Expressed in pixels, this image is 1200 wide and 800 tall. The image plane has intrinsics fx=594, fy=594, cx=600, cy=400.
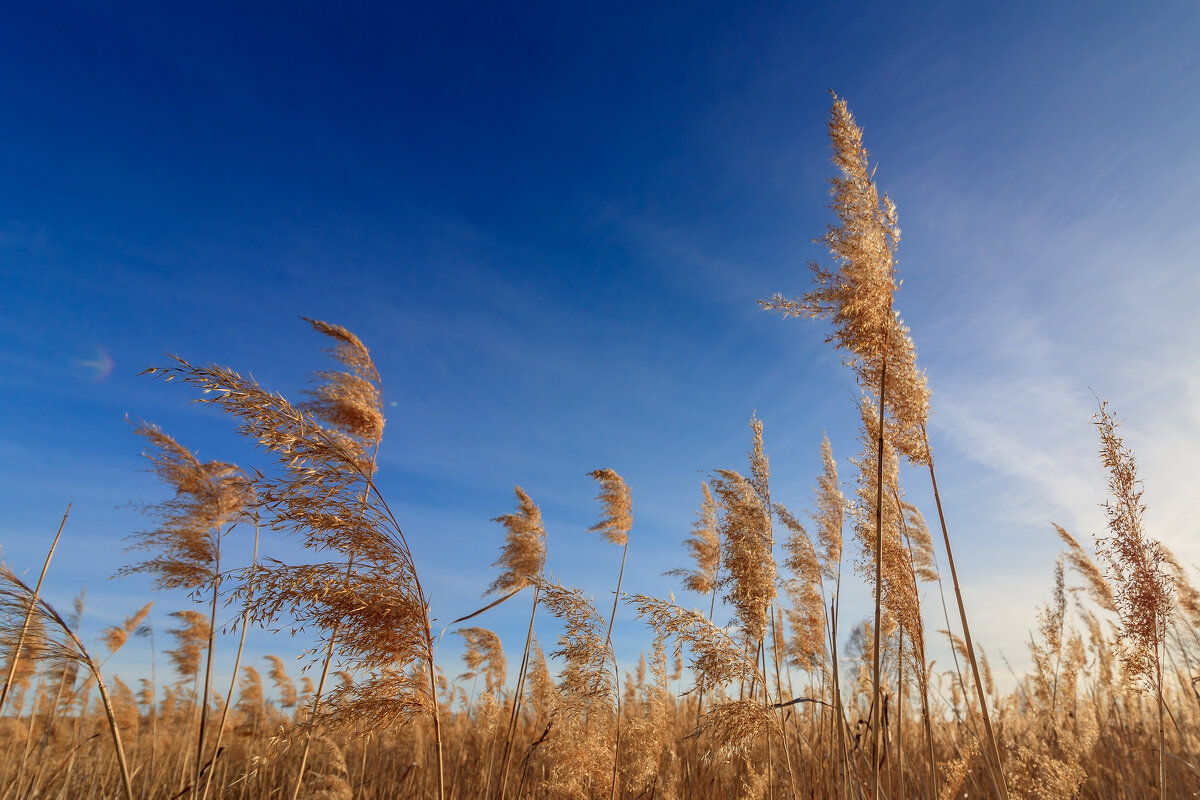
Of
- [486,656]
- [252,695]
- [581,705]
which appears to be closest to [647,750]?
[581,705]

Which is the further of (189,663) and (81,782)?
(189,663)

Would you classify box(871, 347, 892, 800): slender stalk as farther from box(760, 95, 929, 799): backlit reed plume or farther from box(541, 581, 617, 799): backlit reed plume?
box(541, 581, 617, 799): backlit reed plume

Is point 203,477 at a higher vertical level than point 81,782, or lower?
higher

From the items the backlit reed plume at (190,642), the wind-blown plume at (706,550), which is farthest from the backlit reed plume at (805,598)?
the backlit reed plume at (190,642)

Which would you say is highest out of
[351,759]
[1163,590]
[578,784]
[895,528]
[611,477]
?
[611,477]

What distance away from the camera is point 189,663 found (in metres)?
8.80

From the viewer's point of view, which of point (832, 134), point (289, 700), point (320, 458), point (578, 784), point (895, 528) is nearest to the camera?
point (320, 458)

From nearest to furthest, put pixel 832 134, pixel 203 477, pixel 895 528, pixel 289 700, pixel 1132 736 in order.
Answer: pixel 832 134
pixel 895 528
pixel 203 477
pixel 1132 736
pixel 289 700

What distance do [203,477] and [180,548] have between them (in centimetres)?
65

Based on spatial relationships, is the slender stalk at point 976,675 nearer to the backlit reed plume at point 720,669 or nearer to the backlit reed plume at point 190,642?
the backlit reed plume at point 720,669

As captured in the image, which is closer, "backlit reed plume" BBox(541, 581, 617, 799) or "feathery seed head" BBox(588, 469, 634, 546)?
"backlit reed plume" BBox(541, 581, 617, 799)

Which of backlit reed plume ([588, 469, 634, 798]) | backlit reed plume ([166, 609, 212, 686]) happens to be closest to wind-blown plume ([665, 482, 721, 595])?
backlit reed plume ([588, 469, 634, 798])

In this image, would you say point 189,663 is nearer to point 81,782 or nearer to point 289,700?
point 81,782

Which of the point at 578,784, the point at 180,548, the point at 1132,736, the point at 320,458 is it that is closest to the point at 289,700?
the point at 180,548
